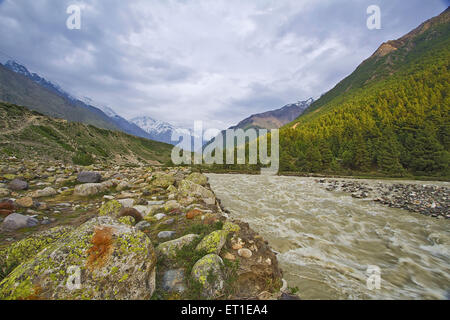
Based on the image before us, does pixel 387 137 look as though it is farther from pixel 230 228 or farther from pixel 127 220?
pixel 127 220

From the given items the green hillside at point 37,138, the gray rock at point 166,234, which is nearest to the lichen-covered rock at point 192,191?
the gray rock at point 166,234

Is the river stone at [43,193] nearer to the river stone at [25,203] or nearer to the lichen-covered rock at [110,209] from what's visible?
the river stone at [25,203]

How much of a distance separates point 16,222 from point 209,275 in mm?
5980

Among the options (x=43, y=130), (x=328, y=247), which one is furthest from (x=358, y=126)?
(x=43, y=130)

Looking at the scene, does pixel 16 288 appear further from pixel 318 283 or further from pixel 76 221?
pixel 318 283

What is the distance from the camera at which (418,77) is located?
79438 mm

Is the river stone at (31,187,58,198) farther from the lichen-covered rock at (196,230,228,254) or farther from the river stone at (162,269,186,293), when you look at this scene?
the lichen-covered rock at (196,230,228,254)

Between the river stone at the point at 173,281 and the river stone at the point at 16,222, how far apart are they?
196 inches

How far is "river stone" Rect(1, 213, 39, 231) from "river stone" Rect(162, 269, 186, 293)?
4.98 metres

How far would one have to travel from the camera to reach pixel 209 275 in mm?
3174

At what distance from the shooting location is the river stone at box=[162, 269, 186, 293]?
3.03 m

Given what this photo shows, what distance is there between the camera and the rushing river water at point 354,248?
5.01 meters
